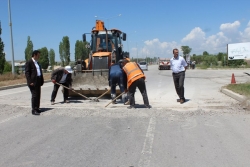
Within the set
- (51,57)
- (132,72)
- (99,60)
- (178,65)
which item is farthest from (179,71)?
(51,57)

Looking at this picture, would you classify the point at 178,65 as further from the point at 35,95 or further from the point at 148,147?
the point at 148,147

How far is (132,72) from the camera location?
891 cm

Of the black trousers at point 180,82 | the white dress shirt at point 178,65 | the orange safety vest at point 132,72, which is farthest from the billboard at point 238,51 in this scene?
A: the orange safety vest at point 132,72

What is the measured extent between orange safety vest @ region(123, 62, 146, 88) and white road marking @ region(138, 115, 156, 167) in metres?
1.96

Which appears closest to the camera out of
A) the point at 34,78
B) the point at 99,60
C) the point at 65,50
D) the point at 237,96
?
the point at 34,78

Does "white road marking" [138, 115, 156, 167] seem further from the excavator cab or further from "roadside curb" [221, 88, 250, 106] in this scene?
the excavator cab

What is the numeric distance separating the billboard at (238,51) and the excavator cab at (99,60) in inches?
1482

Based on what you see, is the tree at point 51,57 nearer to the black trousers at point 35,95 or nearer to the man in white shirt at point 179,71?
the man in white shirt at point 179,71

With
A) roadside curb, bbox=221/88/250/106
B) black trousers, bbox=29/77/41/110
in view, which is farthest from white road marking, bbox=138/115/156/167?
roadside curb, bbox=221/88/250/106

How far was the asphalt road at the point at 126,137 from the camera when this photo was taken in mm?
4737

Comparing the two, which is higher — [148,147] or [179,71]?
[179,71]

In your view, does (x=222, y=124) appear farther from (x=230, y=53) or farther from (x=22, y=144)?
(x=230, y=53)

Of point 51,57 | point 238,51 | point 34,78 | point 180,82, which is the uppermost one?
point 238,51

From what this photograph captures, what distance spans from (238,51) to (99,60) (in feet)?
133
